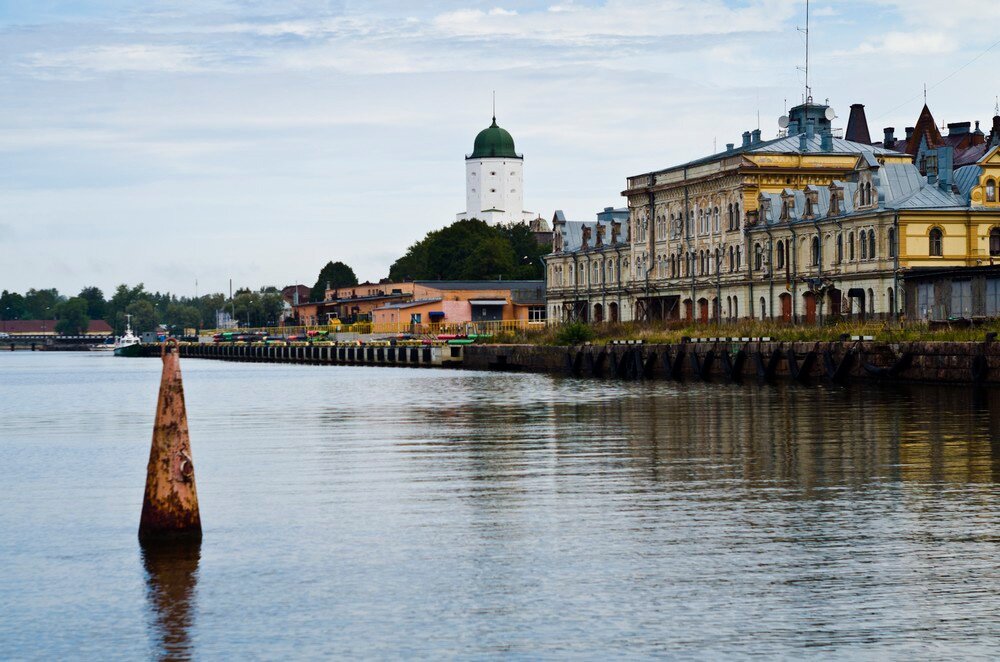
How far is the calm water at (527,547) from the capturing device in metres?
16.0

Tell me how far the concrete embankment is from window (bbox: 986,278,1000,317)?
261 inches

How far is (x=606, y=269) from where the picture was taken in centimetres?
12744

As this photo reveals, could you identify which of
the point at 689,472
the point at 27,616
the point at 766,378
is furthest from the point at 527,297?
the point at 27,616

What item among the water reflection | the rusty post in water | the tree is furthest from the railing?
the rusty post in water

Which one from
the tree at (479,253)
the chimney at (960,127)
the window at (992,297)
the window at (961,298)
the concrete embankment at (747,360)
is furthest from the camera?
the tree at (479,253)

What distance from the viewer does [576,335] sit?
331 feet

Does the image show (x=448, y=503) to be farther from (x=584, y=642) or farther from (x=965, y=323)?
(x=965, y=323)

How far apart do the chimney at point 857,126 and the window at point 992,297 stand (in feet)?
234

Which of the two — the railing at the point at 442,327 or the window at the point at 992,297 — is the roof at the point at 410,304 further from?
the window at the point at 992,297

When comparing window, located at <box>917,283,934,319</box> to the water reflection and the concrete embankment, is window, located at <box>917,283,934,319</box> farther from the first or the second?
the water reflection

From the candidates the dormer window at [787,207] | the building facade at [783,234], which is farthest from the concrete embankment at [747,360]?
the dormer window at [787,207]

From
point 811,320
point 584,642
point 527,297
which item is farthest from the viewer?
point 527,297

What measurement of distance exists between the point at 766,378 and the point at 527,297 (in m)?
86.5

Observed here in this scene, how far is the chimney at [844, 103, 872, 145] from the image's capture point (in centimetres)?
13862
